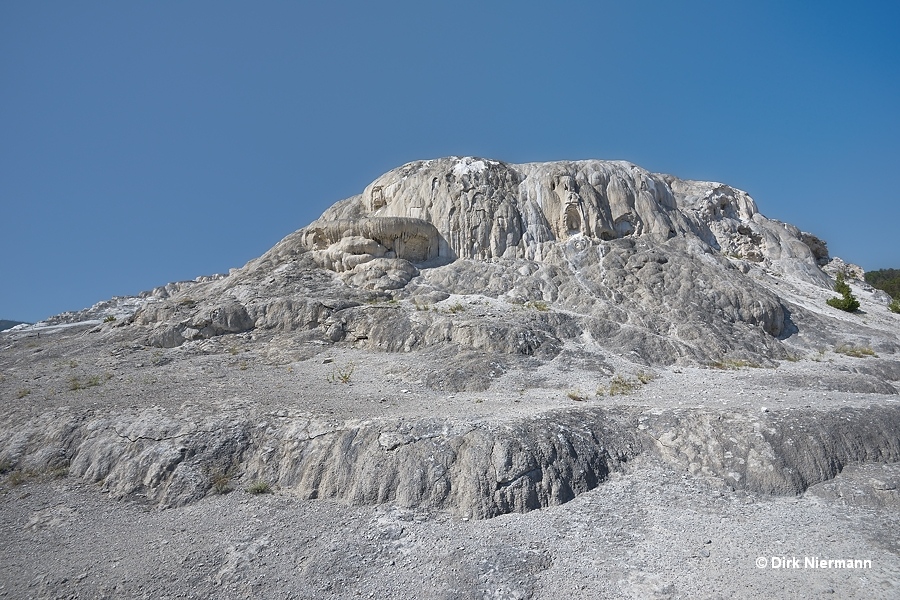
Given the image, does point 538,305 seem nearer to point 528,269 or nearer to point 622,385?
point 528,269

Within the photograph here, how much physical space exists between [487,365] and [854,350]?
18269mm

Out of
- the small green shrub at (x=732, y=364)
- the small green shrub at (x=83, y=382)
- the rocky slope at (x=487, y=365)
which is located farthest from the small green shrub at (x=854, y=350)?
the small green shrub at (x=83, y=382)

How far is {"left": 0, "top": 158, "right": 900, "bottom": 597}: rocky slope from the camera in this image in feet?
38.5

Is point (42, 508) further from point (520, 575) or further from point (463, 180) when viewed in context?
point (463, 180)

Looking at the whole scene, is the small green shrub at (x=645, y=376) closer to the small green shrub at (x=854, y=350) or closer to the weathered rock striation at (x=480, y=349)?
the weathered rock striation at (x=480, y=349)

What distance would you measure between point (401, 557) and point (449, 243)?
24975mm

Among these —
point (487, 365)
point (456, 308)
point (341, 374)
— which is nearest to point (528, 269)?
point (456, 308)

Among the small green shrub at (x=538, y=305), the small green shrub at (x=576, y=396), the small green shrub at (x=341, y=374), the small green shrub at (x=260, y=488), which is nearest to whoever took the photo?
the small green shrub at (x=260, y=488)

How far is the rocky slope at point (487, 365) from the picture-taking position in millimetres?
11750

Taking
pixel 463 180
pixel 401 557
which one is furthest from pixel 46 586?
pixel 463 180

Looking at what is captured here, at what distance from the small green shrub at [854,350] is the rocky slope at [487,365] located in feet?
0.35

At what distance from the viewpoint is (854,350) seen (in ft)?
77.2

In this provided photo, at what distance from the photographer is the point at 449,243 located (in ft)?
108

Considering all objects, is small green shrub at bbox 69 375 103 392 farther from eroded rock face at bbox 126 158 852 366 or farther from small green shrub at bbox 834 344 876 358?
small green shrub at bbox 834 344 876 358
